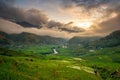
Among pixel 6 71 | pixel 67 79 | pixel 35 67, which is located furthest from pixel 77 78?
pixel 6 71

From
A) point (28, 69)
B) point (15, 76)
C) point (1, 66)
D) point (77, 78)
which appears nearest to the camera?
point (15, 76)

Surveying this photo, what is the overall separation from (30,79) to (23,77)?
6.29m

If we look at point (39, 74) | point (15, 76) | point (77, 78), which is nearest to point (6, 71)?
point (15, 76)

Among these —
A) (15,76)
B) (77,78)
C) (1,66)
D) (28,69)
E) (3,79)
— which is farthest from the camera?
(77,78)

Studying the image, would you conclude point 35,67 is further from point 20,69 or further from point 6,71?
point 6,71

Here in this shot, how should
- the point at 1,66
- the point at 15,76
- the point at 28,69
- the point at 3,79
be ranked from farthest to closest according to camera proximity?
the point at 28,69 < the point at 1,66 < the point at 15,76 < the point at 3,79

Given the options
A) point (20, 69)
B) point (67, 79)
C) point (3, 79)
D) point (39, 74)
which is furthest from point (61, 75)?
point (3, 79)

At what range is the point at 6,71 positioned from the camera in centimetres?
15725

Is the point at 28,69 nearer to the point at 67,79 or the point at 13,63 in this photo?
the point at 13,63

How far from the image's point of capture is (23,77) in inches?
6176

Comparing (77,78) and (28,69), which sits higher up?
(28,69)

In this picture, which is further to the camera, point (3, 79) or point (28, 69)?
point (28, 69)

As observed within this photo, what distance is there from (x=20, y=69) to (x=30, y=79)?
27.4 meters

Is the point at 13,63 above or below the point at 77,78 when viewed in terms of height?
above
